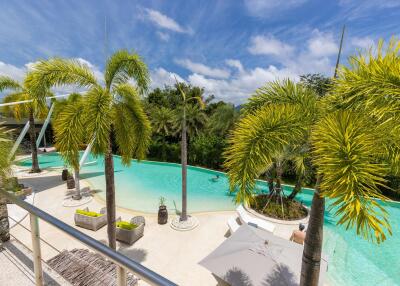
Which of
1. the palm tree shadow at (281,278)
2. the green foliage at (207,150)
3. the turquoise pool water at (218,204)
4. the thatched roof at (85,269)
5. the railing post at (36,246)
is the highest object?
the railing post at (36,246)

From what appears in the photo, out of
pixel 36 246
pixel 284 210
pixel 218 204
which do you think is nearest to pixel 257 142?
pixel 36 246

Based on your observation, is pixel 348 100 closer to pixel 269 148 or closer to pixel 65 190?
pixel 269 148

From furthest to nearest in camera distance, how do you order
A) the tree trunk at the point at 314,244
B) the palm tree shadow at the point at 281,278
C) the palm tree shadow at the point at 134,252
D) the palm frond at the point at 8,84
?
the palm frond at the point at 8,84
the palm tree shadow at the point at 134,252
the palm tree shadow at the point at 281,278
the tree trunk at the point at 314,244

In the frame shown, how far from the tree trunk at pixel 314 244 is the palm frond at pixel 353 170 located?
3.72 ft

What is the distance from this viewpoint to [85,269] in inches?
241

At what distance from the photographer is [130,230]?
8.98m

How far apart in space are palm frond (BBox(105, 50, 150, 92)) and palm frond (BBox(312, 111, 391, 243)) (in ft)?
18.5

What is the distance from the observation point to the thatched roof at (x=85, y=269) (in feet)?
18.9

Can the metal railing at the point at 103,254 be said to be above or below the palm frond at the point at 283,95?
below

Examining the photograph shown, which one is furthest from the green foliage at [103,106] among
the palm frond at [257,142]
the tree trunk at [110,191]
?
the palm frond at [257,142]

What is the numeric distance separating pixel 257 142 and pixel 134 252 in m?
7.68

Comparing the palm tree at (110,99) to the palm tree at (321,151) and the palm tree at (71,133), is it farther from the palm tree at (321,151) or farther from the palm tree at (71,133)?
the palm tree at (321,151)

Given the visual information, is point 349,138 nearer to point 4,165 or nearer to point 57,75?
point 4,165

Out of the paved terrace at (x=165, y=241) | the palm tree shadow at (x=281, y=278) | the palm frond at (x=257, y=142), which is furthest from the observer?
the paved terrace at (x=165, y=241)
